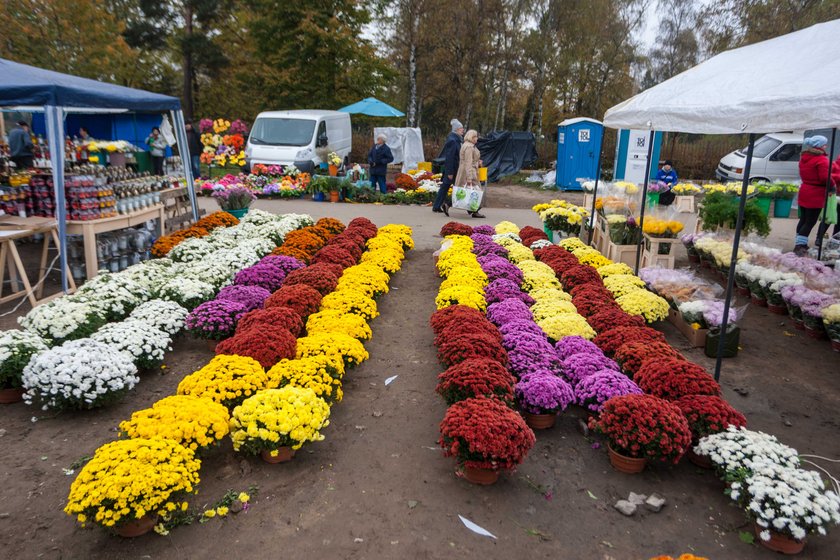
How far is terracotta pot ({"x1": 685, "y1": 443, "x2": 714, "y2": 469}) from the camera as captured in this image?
13.0 feet

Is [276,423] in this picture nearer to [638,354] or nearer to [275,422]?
[275,422]

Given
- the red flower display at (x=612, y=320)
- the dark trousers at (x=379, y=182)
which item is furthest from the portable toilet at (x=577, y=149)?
the red flower display at (x=612, y=320)

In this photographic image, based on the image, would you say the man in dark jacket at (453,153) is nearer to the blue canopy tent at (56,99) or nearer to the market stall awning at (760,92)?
the market stall awning at (760,92)

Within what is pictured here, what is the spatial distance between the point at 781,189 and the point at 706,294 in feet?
32.3

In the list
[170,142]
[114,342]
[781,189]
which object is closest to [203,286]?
[114,342]

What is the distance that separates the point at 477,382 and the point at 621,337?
181cm

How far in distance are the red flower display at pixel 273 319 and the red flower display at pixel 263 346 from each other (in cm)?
30

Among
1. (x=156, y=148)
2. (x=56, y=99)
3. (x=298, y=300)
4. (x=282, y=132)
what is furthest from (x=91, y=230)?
(x=282, y=132)

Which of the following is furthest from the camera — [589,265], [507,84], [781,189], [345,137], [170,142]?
[507,84]

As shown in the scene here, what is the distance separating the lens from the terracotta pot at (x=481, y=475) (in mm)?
3703

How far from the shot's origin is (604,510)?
357 centimetres

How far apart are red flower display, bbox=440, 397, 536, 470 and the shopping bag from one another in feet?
30.7

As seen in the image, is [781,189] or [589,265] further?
[781,189]

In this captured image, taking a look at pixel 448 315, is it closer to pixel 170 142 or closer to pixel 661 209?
pixel 661 209
